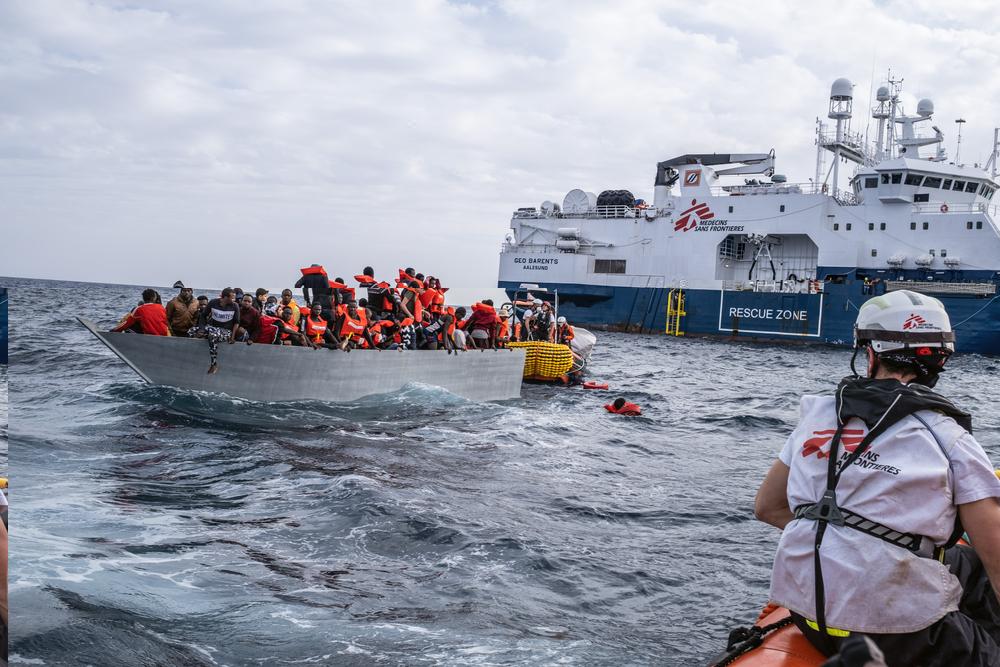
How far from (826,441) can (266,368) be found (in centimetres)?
1136

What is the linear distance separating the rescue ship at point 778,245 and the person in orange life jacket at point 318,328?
82.5ft

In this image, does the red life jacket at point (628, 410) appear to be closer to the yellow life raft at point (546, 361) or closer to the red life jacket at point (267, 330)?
the yellow life raft at point (546, 361)

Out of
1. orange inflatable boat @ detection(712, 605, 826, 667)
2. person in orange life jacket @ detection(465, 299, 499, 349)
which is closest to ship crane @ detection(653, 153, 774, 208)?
person in orange life jacket @ detection(465, 299, 499, 349)

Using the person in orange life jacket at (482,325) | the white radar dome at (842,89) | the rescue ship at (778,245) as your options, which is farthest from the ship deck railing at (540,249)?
the person in orange life jacket at (482,325)

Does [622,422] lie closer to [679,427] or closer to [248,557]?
[679,427]

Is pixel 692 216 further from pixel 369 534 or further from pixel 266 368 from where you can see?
pixel 369 534

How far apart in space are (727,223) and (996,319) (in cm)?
1208

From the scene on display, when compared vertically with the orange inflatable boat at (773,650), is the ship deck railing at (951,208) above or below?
above

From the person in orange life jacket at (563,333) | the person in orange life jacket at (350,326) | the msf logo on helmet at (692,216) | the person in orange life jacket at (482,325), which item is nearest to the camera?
the person in orange life jacket at (350,326)

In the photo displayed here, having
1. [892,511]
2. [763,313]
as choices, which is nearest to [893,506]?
[892,511]

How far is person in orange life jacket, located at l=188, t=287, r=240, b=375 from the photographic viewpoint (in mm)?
12305

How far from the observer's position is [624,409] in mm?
15805

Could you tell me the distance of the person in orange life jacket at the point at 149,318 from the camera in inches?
501

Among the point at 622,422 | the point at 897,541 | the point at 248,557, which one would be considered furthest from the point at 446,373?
the point at 897,541
